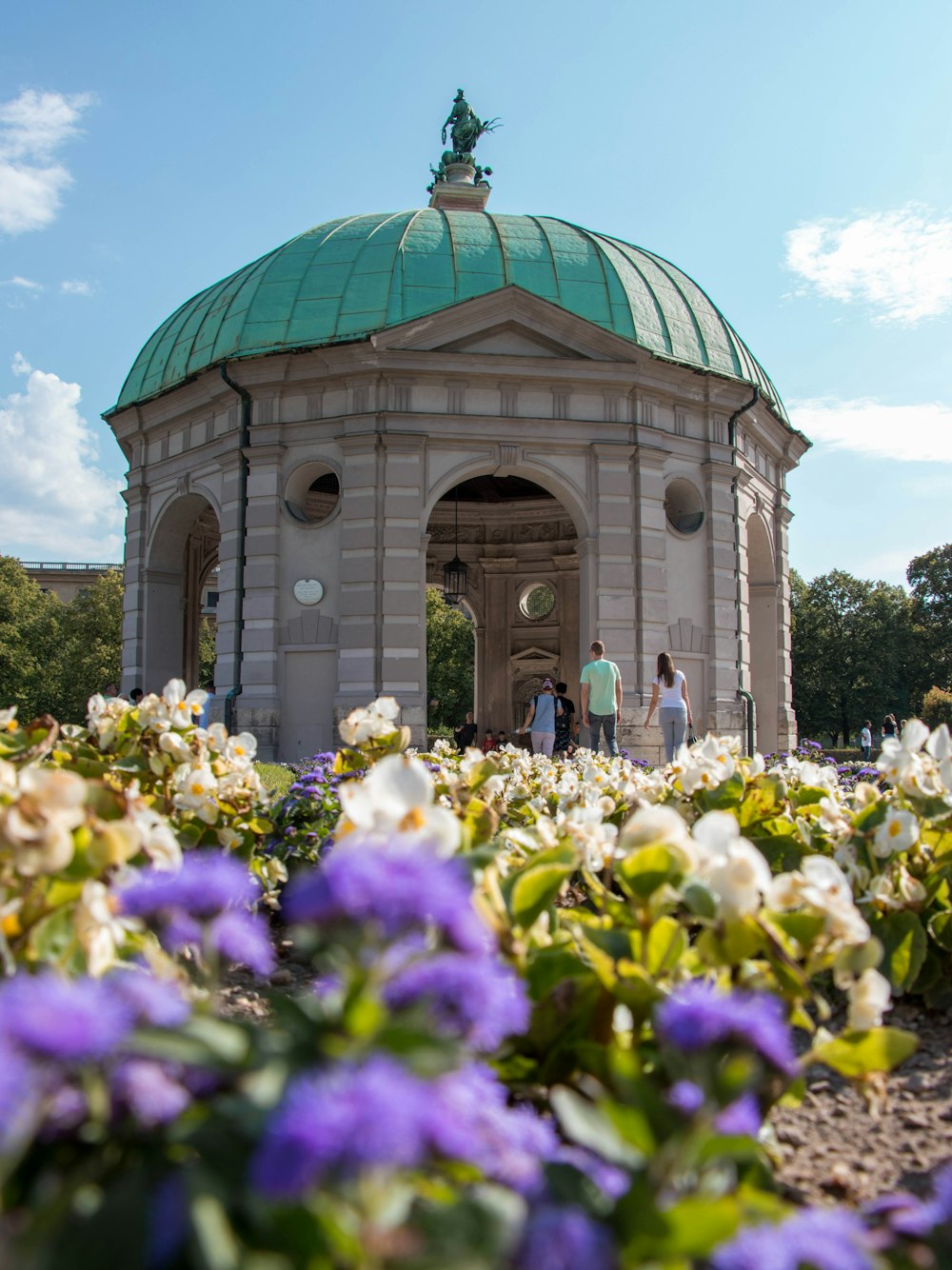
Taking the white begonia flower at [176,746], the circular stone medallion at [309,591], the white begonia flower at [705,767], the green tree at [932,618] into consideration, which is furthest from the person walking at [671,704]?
the green tree at [932,618]

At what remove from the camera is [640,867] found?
2441 millimetres

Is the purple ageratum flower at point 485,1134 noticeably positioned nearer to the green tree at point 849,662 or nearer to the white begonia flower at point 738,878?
the white begonia flower at point 738,878

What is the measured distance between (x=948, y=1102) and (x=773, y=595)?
22.6 m

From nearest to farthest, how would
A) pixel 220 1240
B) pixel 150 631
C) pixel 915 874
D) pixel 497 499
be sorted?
pixel 220 1240 → pixel 915 874 → pixel 150 631 → pixel 497 499

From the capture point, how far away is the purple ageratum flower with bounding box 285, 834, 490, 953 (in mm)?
1384

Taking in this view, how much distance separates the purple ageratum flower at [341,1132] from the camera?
111 centimetres

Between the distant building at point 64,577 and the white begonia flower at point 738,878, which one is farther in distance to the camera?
the distant building at point 64,577

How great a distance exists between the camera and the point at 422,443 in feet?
64.1

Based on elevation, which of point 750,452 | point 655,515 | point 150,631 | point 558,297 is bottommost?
point 150,631

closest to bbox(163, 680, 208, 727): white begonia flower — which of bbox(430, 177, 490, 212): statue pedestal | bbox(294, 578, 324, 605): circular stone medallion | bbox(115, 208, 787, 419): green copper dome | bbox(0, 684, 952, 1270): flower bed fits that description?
bbox(0, 684, 952, 1270): flower bed

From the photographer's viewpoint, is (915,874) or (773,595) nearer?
(915,874)

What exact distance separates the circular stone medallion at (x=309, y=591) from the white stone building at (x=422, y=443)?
0.04m

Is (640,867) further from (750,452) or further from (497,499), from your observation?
(497,499)

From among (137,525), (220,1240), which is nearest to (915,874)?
(220,1240)
